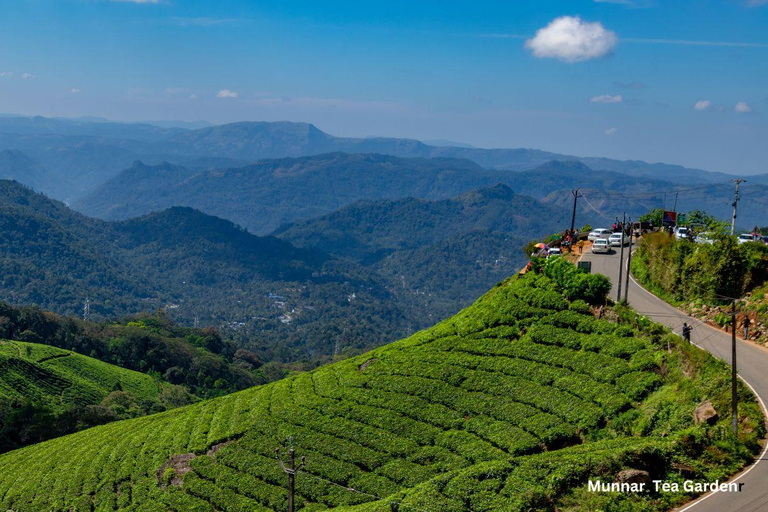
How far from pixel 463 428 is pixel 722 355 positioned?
1073cm

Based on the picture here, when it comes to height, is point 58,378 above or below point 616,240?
below

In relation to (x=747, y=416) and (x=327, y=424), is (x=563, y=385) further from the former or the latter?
(x=327, y=424)

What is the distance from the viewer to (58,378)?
71.2m

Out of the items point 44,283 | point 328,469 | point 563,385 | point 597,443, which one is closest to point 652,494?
point 597,443

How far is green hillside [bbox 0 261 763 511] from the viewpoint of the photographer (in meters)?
19.9

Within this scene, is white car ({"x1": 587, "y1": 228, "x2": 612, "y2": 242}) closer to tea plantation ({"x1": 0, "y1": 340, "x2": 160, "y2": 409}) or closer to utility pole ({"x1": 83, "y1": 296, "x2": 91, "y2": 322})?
tea plantation ({"x1": 0, "y1": 340, "x2": 160, "y2": 409})

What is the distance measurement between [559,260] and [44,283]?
185640mm

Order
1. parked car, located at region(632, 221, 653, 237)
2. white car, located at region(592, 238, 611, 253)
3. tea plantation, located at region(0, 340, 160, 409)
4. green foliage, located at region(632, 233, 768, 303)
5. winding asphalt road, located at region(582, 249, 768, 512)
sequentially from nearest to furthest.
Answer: winding asphalt road, located at region(582, 249, 768, 512), green foliage, located at region(632, 233, 768, 303), white car, located at region(592, 238, 611, 253), parked car, located at region(632, 221, 653, 237), tea plantation, located at region(0, 340, 160, 409)

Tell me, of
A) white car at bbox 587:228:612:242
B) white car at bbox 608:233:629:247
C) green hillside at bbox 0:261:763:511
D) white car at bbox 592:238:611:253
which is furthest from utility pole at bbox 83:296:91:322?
white car at bbox 592:238:611:253

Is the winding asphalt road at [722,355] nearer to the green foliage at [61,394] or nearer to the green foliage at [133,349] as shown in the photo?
the green foliage at [61,394]

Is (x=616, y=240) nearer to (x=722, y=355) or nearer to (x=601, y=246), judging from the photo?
(x=601, y=246)

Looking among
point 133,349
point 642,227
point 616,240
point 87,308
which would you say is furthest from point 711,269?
point 87,308

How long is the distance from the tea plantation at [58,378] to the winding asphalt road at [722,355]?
52931 mm

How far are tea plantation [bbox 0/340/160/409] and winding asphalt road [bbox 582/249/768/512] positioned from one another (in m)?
52.9
